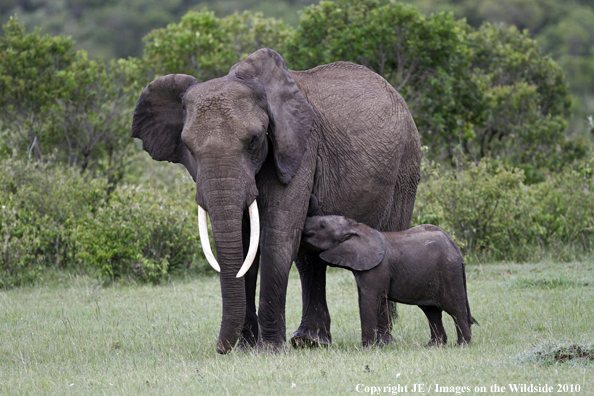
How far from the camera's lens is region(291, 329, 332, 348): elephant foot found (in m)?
8.20

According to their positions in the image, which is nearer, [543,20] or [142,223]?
[142,223]

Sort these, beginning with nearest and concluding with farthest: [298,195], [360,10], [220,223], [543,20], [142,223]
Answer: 1. [220,223]
2. [298,195]
3. [142,223]
4. [360,10]
5. [543,20]

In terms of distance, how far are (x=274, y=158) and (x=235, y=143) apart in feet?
1.80

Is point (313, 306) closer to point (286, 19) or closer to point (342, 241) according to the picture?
point (342, 241)

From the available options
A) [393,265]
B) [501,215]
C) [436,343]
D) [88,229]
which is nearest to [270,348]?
[393,265]

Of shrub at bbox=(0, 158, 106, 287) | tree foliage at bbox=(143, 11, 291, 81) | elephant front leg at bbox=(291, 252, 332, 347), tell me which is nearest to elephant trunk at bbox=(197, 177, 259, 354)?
elephant front leg at bbox=(291, 252, 332, 347)

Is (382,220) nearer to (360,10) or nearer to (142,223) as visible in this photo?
(142,223)

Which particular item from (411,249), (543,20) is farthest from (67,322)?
(543,20)

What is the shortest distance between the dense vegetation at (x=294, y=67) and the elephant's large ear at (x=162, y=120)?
548 centimetres

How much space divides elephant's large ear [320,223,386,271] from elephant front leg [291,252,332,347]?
84 centimetres

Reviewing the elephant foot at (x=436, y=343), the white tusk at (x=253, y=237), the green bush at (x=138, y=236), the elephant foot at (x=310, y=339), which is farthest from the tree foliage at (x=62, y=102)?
the elephant foot at (x=436, y=343)

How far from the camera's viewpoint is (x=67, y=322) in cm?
1008

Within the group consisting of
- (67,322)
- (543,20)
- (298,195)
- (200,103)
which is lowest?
(67,322)

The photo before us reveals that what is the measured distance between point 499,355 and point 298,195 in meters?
2.22
